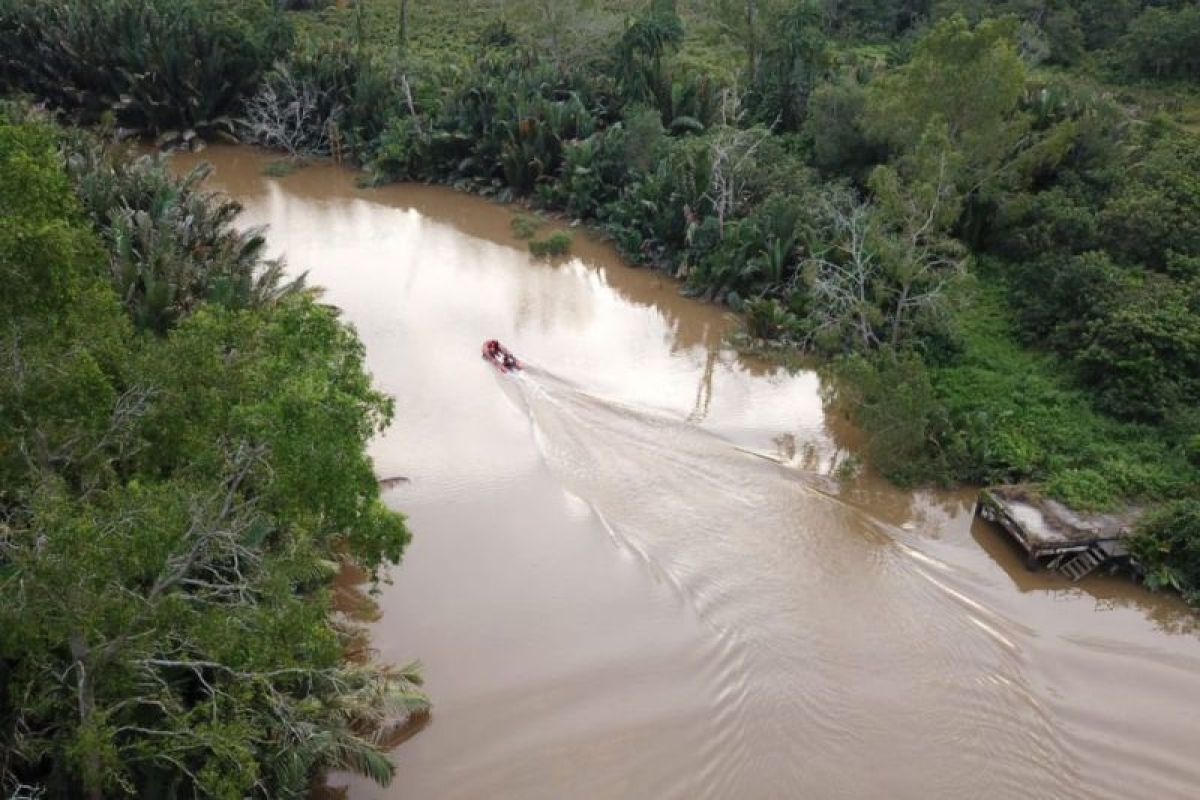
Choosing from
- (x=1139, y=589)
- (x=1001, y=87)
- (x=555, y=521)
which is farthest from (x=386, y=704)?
(x=1001, y=87)

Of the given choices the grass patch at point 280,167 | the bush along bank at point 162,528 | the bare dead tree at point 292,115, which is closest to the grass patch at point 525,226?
the bare dead tree at point 292,115

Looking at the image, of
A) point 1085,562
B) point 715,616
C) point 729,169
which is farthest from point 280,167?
point 1085,562

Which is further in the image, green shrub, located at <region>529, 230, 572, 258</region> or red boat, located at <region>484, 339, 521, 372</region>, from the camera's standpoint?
green shrub, located at <region>529, 230, 572, 258</region>

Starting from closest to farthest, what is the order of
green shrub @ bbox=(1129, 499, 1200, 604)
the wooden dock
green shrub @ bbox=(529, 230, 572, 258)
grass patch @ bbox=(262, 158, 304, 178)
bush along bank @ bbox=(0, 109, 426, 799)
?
bush along bank @ bbox=(0, 109, 426, 799) → green shrub @ bbox=(1129, 499, 1200, 604) → the wooden dock → green shrub @ bbox=(529, 230, 572, 258) → grass patch @ bbox=(262, 158, 304, 178)

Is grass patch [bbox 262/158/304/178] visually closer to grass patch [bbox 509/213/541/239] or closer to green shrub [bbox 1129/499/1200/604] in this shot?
grass patch [bbox 509/213/541/239]

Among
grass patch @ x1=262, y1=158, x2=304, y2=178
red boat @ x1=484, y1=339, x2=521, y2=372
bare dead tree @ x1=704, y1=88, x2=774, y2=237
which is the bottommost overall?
red boat @ x1=484, y1=339, x2=521, y2=372

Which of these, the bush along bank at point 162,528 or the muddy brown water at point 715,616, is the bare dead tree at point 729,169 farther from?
the bush along bank at point 162,528

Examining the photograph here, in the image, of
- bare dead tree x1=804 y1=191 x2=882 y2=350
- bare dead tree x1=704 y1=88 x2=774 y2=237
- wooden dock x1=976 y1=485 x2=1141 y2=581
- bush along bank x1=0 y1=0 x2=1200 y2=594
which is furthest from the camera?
bare dead tree x1=704 y1=88 x2=774 y2=237

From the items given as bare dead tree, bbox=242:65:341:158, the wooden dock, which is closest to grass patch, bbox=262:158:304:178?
bare dead tree, bbox=242:65:341:158
